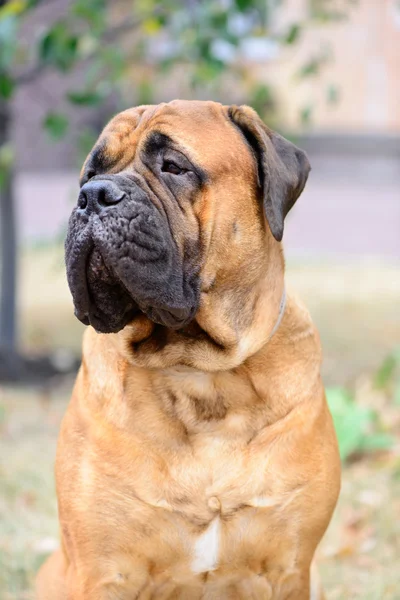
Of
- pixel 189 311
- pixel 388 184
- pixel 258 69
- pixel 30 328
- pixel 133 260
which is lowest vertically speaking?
pixel 388 184

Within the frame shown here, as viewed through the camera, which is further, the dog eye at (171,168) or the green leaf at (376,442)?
the green leaf at (376,442)

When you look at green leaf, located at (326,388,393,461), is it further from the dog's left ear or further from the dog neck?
the dog's left ear

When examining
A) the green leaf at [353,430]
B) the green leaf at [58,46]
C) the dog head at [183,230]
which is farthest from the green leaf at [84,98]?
the green leaf at [353,430]

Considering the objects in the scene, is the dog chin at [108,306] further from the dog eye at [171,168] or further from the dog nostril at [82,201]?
the dog eye at [171,168]

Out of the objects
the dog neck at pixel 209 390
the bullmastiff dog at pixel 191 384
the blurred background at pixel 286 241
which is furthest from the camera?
the blurred background at pixel 286 241

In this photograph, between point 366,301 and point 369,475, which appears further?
point 366,301

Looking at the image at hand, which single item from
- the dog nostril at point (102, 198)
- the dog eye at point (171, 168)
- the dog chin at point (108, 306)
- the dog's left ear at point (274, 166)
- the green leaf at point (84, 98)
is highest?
the dog nostril at point (102, 198)

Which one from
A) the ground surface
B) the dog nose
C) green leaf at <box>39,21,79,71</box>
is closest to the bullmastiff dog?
the dog nose

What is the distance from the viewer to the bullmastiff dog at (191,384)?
8.66ft

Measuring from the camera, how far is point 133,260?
2516 mm

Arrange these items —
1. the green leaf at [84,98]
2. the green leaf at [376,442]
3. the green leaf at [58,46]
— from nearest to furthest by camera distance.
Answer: the green leaf at [58,46] < the green leaf at [84,98] < the green leaf at [376,442]

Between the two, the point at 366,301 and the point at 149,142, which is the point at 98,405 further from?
the point at 366,301

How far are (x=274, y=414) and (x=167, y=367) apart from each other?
37cm

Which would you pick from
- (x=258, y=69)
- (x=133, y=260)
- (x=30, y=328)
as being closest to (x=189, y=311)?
(x=133, y=260)
